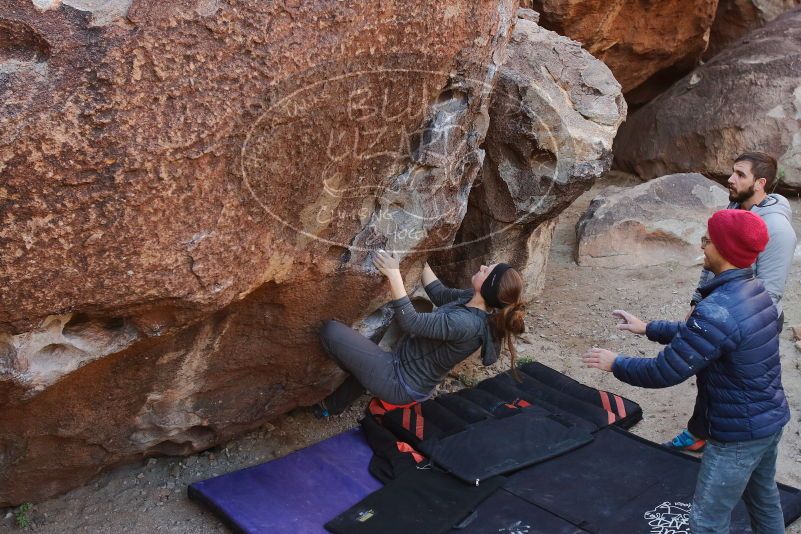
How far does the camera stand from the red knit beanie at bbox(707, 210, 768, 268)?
2568mm

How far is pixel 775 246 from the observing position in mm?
3488

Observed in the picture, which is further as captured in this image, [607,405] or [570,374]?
[570,374]

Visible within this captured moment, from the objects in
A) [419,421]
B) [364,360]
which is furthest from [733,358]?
[419,421]

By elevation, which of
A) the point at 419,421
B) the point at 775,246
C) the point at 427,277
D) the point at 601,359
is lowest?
the point at 419,421

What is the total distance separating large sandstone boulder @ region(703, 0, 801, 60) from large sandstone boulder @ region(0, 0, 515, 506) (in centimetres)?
626

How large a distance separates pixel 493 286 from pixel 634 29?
4816 millimetres

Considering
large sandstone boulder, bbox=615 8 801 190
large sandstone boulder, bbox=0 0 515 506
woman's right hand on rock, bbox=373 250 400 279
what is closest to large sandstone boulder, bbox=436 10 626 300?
large sandstone boulder, bbox=0 0 515 506

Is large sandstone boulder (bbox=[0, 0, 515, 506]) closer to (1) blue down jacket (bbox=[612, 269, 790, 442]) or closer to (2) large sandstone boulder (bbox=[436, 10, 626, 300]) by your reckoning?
(2) large sandstone boulder (bbox=[436, 10, 626, 300])

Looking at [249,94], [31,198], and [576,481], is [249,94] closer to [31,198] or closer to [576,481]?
[31,198]

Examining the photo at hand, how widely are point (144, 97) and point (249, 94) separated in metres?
0.35

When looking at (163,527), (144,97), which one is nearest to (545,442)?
(163,527)

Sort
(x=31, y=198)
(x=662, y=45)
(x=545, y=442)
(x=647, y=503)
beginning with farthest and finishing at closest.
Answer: (x=662, y=45) → (x=545, y=442) → (x=647, y=503) → (x=31, y=198)

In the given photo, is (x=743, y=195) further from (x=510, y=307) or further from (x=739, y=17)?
(x=739, y=17)

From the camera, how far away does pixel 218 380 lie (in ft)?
11.6
